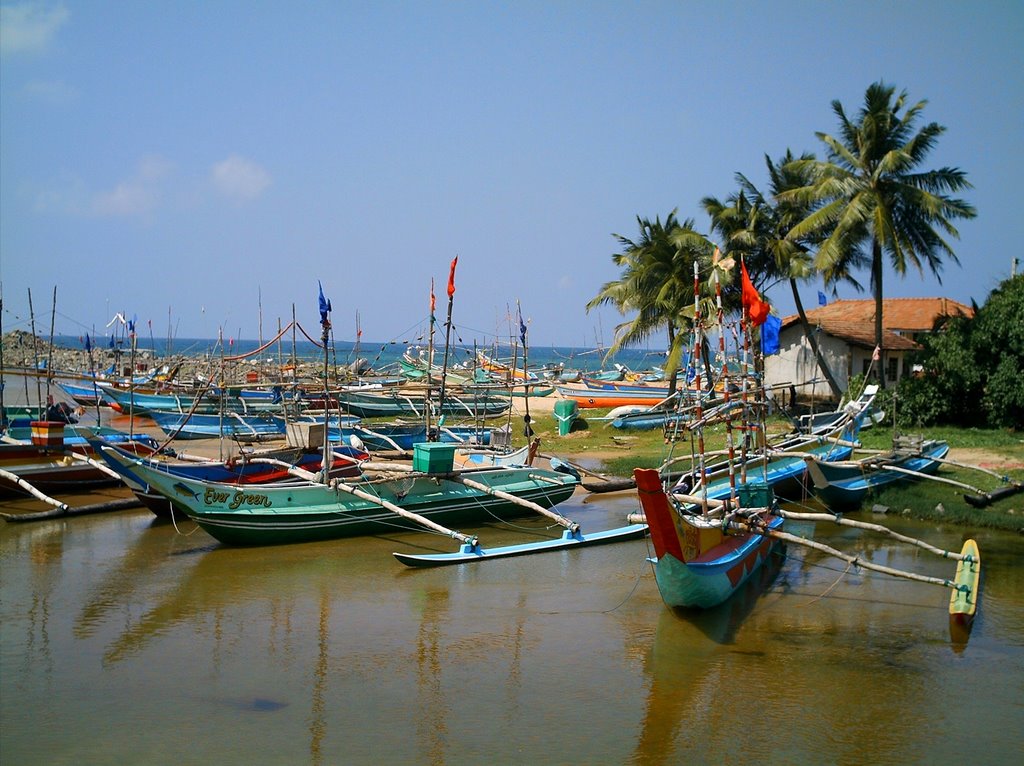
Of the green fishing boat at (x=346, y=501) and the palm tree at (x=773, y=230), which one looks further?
the palm tree at (x=773, y=230)

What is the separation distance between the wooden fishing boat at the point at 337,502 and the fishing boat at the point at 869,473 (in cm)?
537

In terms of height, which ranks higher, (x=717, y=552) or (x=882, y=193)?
(x=882, y=193)

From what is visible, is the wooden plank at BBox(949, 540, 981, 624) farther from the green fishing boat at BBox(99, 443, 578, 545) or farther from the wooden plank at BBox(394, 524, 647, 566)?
the green fishing boat at BBox(99, 443, 578, 545)

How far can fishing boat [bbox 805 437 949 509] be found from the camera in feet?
54.1

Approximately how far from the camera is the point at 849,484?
55.5 ft

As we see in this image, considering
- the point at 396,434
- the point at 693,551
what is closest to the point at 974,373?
the point at 693,551

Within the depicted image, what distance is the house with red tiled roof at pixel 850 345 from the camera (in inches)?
1063

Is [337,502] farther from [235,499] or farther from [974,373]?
[974,373]

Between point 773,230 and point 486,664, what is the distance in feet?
67.0

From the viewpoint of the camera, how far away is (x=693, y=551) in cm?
1052

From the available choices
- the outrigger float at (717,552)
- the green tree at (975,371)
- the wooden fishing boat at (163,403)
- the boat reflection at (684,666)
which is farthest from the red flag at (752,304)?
the wooden fishing boat at (163,403)

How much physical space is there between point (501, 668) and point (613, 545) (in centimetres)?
567

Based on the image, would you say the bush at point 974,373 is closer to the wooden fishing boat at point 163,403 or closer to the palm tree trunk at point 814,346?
the palm tree trunk at point 814,346

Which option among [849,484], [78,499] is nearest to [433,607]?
[849,484]
